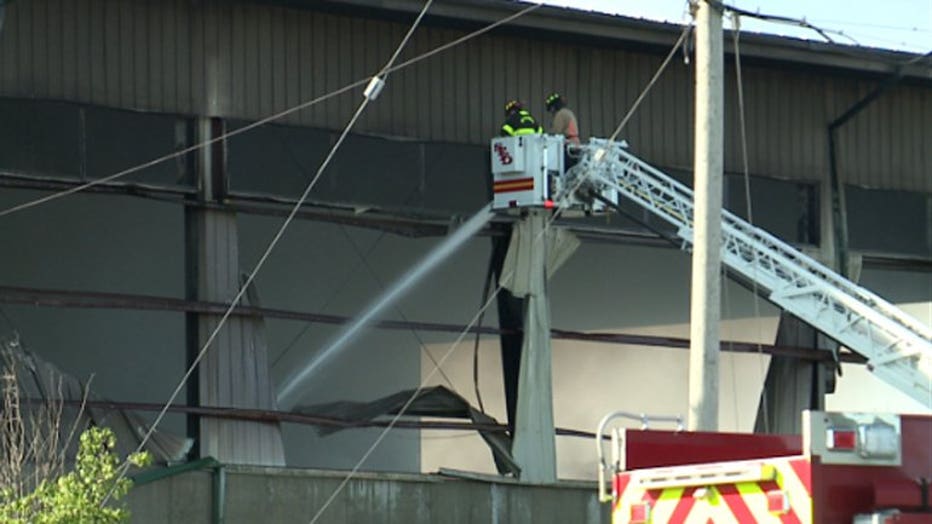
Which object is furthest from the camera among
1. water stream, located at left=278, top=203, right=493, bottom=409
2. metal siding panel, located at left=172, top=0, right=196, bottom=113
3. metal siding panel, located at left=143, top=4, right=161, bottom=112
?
water stream, located at left=278, top=203, right=493, bottom=409

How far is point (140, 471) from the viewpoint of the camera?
76.0ft

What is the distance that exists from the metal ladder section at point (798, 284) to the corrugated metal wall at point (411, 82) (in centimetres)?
157

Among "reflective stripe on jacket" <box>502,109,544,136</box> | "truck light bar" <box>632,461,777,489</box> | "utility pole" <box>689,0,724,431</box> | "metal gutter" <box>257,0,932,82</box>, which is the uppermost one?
"metal gutter" <box>257,0,932,82</box>

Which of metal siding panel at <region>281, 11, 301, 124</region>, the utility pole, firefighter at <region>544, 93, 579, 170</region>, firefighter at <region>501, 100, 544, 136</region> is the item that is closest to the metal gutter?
metal siding panel at <region>281, 11, 301, 124</region>

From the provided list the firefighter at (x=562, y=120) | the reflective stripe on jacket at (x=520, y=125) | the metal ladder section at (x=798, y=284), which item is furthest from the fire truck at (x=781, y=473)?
the firefighter at (x=562, y=120)

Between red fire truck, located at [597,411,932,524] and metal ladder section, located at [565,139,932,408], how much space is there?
9.85 meters

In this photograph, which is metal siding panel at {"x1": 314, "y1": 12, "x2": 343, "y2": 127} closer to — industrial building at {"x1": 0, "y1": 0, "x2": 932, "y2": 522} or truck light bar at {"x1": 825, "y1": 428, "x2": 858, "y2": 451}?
industrial building at {"x1": 0, "y1": 0, "x2": 932, "y2": 522}

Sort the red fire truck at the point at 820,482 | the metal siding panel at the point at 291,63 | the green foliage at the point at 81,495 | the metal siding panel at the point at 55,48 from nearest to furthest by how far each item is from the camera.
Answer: the red fire truck at the point at 820,482
the green foliage at the point at 81,495
the metal siding panel at the point at 55,48
the metal siding panel at the point at 291,63

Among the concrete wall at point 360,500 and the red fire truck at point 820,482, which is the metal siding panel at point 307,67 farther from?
the red fire truck at point 820,482

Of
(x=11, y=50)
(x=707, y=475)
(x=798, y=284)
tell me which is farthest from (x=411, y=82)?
(x=707, y=475)

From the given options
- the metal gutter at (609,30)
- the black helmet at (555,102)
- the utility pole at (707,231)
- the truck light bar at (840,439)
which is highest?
the metal gutter at (609,30)

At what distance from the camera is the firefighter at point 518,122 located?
995 inches

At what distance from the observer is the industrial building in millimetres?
23938

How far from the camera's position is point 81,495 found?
16312 millimetres
